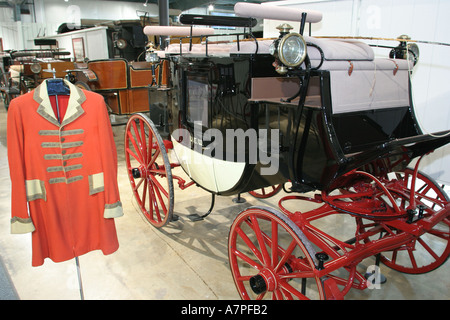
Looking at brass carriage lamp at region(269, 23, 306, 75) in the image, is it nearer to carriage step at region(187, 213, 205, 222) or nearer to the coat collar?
the coat collar

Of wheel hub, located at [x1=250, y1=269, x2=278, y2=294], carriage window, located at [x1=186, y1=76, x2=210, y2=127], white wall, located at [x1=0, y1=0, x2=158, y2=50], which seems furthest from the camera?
white wall, located at [x1=0, y1=0, x2=158, y2=50]

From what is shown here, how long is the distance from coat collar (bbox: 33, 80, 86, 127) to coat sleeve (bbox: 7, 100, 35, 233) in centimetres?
9

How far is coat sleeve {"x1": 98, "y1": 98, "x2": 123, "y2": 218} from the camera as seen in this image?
1677 millimetres

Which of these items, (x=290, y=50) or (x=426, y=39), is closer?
(x=290, y=50)

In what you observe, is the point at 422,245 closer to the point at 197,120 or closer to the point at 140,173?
the point at 197,120

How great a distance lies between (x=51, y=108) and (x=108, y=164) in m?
0.35

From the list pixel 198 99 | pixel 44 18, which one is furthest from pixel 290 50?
pixel 44 18

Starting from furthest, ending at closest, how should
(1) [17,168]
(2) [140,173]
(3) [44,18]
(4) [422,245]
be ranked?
1. (3) [44,18]
2. (2) [140,173]
3. (4) [422,245]
4. (1) [17,168]

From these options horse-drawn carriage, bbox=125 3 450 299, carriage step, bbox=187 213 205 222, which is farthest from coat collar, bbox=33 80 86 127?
carriage step, bbox=187 213 205 222

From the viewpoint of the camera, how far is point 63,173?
Result: 1661 mm

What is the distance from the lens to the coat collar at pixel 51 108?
156 centimetres

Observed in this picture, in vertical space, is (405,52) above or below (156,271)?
above
